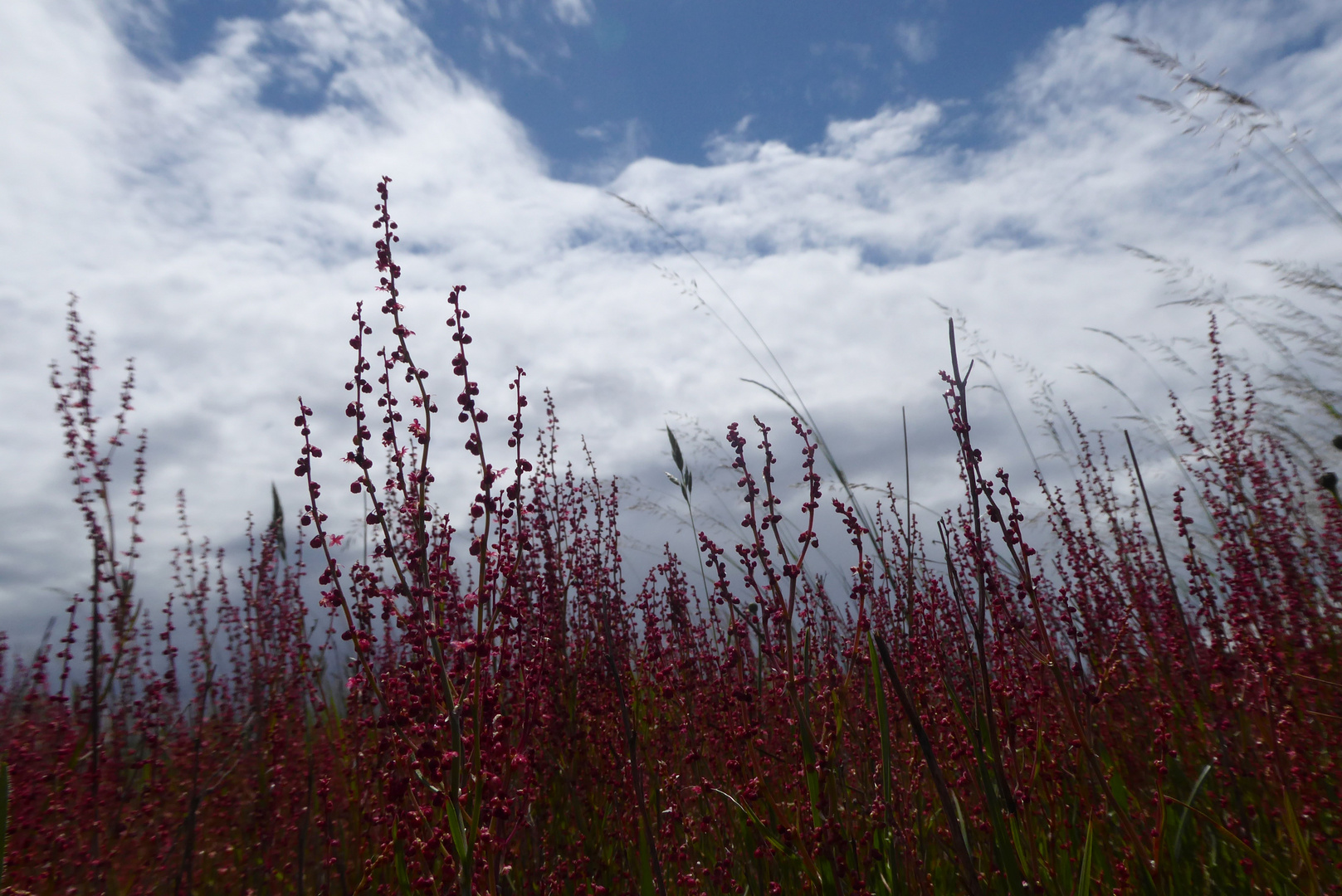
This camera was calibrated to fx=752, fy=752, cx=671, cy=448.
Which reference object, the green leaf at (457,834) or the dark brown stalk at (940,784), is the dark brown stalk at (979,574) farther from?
the green leaf at (457,834)

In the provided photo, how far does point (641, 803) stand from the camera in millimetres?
1380

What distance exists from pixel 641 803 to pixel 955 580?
0.74m

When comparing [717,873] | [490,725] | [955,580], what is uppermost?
[955,580]

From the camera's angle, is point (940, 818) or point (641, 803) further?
point (940, 818)

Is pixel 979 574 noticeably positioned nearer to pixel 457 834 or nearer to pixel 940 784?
pixel 940 784

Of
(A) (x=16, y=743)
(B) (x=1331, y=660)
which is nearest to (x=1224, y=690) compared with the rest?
(B) (x=1331, y=660)

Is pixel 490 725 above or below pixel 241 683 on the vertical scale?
below

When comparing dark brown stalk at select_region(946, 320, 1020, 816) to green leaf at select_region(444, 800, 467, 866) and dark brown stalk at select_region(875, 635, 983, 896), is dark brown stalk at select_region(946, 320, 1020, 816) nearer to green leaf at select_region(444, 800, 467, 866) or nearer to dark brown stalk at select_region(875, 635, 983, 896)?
dark brown stalk at select_region(875, 635, 983, 896)

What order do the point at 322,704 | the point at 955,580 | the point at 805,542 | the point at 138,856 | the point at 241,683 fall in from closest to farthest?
the point at 955,580 < the point at 805,542 < the point at 138,856 < the point at 322,704 < the point at 241,683

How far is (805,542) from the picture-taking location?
1924mm

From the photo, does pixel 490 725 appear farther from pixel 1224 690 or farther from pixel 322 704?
pixel 322 704

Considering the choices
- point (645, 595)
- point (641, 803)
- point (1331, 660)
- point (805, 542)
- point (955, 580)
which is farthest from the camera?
point (645, 595)

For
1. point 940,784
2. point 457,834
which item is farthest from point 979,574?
point 457,834

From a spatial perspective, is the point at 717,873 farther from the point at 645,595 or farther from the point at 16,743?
the point at 16,743
